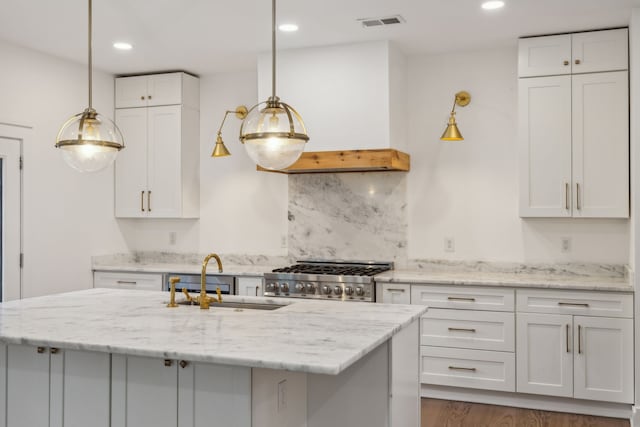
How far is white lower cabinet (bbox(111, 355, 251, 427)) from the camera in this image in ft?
7.61

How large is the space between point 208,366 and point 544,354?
274 cm

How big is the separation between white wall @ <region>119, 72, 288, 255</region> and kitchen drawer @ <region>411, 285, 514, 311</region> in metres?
1.49

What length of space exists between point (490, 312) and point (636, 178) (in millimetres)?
1296

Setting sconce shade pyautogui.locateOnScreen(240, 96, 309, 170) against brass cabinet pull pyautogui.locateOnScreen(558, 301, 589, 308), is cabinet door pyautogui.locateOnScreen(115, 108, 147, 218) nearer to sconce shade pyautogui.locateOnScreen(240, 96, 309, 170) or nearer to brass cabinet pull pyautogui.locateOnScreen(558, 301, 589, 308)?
sconce shade pyautogui.locateOnScreen(240, 96, 309, 170)

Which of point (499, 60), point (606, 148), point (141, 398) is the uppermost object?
point (499, 60)

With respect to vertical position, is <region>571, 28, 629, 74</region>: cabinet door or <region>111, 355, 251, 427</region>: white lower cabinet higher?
<region>571, 28, 629, 74</region>: cabinet door

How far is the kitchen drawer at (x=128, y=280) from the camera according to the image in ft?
17.5

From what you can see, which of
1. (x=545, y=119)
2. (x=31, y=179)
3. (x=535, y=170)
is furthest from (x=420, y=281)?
(x=31, y=179)

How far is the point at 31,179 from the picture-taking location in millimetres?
4902

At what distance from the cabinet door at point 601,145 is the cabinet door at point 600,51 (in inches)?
2.2

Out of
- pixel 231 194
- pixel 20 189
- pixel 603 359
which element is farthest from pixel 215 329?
pixel 231 194

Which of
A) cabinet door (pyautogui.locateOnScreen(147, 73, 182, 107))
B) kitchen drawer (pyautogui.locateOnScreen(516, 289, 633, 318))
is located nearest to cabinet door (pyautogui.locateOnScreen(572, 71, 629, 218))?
kitchen drawer (pyautogui.locateOnScreen(516, 289, 633, 318))

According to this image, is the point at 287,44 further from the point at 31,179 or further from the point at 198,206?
the point at 31,179

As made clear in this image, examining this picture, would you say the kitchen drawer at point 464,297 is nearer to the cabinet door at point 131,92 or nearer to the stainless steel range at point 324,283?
the stainless steel range at point 324,283
